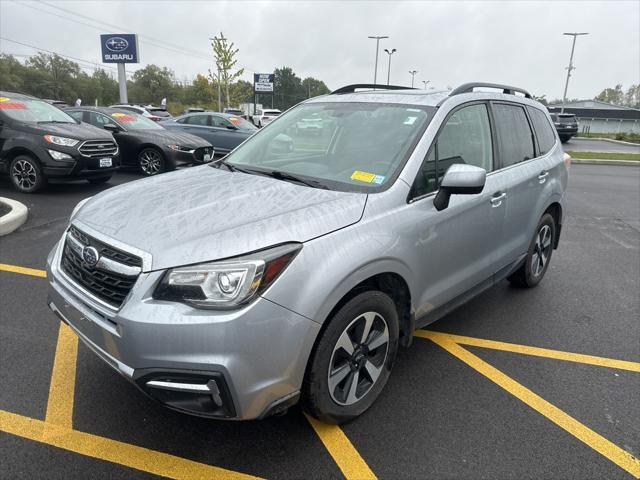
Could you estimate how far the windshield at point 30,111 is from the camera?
7844 mm

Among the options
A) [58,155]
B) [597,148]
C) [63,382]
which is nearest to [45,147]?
[58,155]

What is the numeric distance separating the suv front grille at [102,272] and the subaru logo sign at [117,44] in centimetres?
2698

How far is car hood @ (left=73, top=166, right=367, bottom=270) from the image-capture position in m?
2.04

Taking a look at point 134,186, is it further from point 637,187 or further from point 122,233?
point 637,187

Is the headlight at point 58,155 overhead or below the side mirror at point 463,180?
below

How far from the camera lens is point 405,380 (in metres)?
3.02

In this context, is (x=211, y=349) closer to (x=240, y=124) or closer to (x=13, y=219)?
(x=13, y=219)

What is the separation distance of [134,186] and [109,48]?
2695 cm

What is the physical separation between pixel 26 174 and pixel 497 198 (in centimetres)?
771

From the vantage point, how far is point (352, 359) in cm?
247

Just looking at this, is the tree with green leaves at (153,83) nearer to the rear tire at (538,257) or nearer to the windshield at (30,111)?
the windshield at (30,111)

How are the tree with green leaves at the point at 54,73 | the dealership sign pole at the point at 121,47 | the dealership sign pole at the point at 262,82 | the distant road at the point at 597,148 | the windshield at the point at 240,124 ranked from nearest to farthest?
the windshield at the point at 240,124, the distant road at the point at 597,148, the dealership sign pole at the point at 121,47, the dealership sign pole at the point at 262,82, the tree with green leaves at the point at 54,73

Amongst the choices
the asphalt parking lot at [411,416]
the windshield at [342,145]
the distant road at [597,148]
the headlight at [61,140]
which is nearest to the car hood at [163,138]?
the headlight at [61,140]

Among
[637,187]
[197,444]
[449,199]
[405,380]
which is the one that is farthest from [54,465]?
[637,187]
